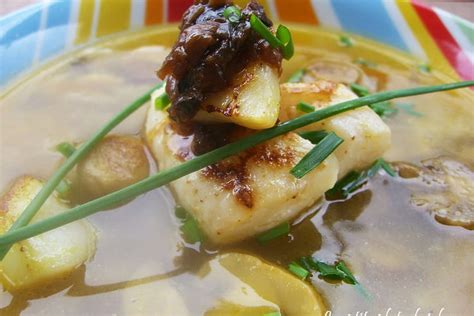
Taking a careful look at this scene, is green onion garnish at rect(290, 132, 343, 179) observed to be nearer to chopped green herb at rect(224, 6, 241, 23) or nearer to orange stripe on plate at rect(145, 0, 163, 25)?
chopped green herb at rect(224, 6, 241, 23)

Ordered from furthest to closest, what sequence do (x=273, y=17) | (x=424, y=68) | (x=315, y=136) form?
(x=273, y=17) < (x=424, y=68) < (x=315, y=136)

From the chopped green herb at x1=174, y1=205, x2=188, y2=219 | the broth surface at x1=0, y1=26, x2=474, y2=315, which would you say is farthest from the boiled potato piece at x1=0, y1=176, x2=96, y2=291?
the chopped green herb at x1=174, y1=205, x2=188, y2=219

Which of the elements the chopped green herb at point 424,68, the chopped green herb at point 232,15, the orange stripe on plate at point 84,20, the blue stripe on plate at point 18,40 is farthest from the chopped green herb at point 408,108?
the blue stripe on plate at point 18,40

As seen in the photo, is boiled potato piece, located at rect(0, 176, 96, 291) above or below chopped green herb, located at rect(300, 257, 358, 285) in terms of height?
above

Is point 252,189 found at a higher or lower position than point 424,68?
higher

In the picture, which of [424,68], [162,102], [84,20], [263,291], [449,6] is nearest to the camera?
[263,291]

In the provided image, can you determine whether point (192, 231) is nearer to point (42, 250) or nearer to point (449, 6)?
point (42, 250)

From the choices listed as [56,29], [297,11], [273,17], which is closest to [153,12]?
[56,29]
